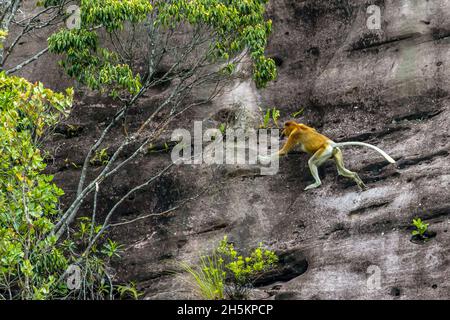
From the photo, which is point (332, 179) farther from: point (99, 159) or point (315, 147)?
point (99, 159)

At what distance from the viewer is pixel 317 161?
18750mm

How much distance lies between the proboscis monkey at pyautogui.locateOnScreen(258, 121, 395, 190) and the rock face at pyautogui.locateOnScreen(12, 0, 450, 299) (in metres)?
0.27

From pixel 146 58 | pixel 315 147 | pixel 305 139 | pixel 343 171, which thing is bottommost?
pixel 343 171

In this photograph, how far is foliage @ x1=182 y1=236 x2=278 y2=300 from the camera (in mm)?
17328

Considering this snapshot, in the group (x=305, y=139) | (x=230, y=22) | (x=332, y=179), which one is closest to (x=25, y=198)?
(x=230, y=22)

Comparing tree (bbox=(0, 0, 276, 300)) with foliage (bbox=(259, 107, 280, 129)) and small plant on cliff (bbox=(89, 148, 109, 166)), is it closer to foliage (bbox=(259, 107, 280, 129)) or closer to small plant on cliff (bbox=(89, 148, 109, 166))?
small plant on cliff (bbox=(89, 148, 109, 166))

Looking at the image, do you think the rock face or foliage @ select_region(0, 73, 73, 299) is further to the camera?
the rock face

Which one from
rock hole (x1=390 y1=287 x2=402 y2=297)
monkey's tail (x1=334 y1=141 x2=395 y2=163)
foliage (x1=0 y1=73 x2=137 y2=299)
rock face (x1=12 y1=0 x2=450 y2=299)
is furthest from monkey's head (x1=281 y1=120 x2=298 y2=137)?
foliage (x1=0 y1=73 x2=137 y2=299)

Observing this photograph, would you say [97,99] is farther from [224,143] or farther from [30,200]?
[30,200]

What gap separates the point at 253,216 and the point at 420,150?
2900 millimetres

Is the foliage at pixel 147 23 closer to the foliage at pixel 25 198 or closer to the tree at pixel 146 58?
the tree at pixel 146 58

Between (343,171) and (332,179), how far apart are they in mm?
492
